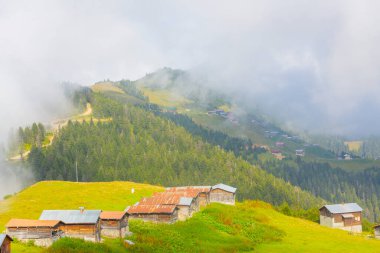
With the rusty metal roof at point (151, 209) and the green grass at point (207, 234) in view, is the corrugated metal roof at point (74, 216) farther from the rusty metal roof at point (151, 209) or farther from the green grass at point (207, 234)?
the rusty metal roof at point (151, 209)

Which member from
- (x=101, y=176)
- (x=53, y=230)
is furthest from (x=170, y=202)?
(x=101, y=176)

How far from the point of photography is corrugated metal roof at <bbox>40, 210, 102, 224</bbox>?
62562 millimetres

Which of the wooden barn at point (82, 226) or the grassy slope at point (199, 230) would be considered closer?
the wooden barn at point (82, 226)

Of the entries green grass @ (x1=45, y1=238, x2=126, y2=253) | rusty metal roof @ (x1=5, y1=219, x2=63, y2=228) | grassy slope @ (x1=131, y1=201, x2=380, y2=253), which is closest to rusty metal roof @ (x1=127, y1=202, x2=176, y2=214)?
grassy slope @ (x1=131, y1=201, x2=380, y2=253)

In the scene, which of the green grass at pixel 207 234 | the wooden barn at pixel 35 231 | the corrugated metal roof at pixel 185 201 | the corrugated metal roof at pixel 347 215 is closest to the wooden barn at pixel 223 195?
the green grass at pixel 207 234

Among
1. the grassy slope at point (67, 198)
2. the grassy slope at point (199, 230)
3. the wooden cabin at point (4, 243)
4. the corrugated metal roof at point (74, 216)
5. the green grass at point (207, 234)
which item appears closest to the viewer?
the wooden cabin at point (4, 243)

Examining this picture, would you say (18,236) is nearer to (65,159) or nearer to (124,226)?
(124,226)

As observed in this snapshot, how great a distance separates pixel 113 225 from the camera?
67.4m

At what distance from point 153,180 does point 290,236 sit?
369ft

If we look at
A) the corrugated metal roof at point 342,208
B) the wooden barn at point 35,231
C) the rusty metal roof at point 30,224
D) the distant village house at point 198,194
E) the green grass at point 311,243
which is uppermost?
the distant village house at point 198,194

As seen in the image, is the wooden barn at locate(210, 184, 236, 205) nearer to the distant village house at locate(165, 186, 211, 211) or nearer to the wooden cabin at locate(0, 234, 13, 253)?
the distant village house at locate(165, 186, 211, 211)

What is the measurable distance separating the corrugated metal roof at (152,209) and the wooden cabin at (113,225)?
48.0ft

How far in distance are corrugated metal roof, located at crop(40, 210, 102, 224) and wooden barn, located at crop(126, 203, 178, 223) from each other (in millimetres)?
20286

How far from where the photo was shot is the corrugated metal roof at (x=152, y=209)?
82.8 meters
